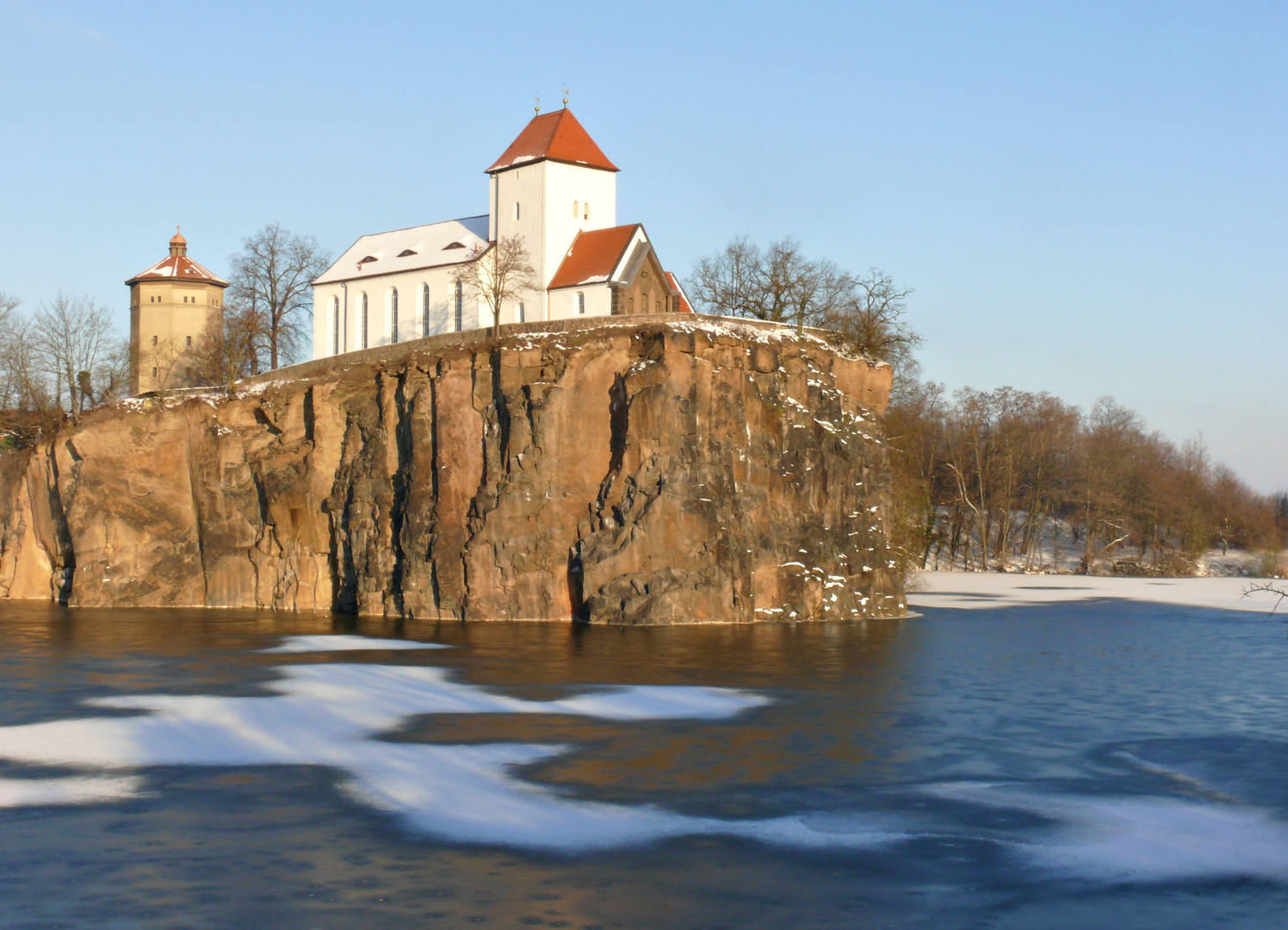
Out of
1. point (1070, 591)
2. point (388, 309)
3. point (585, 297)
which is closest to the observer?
point (1070, 591)

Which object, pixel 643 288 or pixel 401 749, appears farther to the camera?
pixel 643 288

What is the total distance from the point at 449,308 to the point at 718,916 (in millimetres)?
60666

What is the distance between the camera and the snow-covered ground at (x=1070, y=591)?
53719mm

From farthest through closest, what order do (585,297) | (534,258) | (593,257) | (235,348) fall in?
(235,348) → (534,258) → (593,257) → (585,297)

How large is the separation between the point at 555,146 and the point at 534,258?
6430mm

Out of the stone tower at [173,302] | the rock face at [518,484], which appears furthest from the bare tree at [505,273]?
the stone tower at [173,302]

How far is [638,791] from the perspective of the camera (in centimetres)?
1630

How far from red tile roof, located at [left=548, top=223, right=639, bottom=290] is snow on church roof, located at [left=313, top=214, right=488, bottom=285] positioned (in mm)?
5696

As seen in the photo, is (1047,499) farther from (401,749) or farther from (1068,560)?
(401,749)

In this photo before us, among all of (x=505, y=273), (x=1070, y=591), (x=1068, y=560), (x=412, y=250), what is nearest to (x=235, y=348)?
(x=412, y=250)

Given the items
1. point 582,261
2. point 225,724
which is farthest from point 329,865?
point 582,261

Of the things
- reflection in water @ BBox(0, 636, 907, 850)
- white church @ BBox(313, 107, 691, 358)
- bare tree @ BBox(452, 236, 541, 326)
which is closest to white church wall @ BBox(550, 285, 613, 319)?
white church @ BBox(313, 107, 691, 358)

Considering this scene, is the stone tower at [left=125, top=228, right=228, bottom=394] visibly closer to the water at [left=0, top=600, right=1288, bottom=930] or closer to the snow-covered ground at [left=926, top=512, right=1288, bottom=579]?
the snow-covered ground at [left=926, top=512, right=1288, bottom=579]

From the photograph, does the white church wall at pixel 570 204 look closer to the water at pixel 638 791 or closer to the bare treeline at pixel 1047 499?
the bare treeline at pixel 1047 499
